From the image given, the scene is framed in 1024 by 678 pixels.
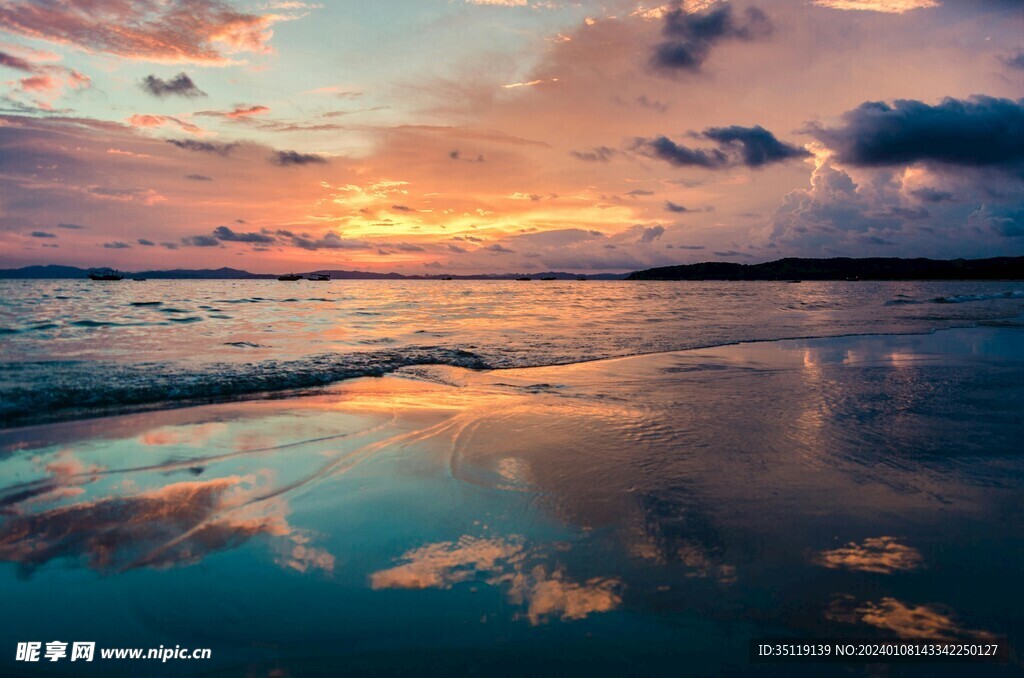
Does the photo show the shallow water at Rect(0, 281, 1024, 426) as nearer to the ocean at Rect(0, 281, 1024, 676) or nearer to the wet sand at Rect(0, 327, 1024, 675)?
the ocean at Rect(0, 281, 1024, 676)

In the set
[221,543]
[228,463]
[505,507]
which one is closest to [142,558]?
[221,543]

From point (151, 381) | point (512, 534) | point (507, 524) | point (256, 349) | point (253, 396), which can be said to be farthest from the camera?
point (256, 349)

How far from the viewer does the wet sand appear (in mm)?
3355

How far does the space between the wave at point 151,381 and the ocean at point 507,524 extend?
11 cm

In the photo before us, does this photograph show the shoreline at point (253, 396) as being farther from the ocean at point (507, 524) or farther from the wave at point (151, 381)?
the ocean at point (507, 524)

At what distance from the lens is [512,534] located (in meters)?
4.61

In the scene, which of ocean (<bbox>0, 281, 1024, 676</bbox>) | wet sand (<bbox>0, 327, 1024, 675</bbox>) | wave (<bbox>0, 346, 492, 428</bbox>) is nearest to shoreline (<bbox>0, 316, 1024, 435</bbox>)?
wave (<bbox>0, 346, 492, 428</bbox>)

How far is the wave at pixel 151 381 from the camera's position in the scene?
9.59 meters

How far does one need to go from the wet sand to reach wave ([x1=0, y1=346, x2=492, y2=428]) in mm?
1175

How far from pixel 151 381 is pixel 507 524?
1000cm

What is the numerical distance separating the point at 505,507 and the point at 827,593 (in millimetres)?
2631

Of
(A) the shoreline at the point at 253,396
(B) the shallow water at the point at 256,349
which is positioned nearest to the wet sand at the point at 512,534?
(A) the shoreline at the point at 253,396

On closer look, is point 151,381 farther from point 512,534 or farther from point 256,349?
point 512,534

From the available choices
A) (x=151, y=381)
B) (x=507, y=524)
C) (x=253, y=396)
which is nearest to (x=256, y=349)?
(x=151, y=381)
